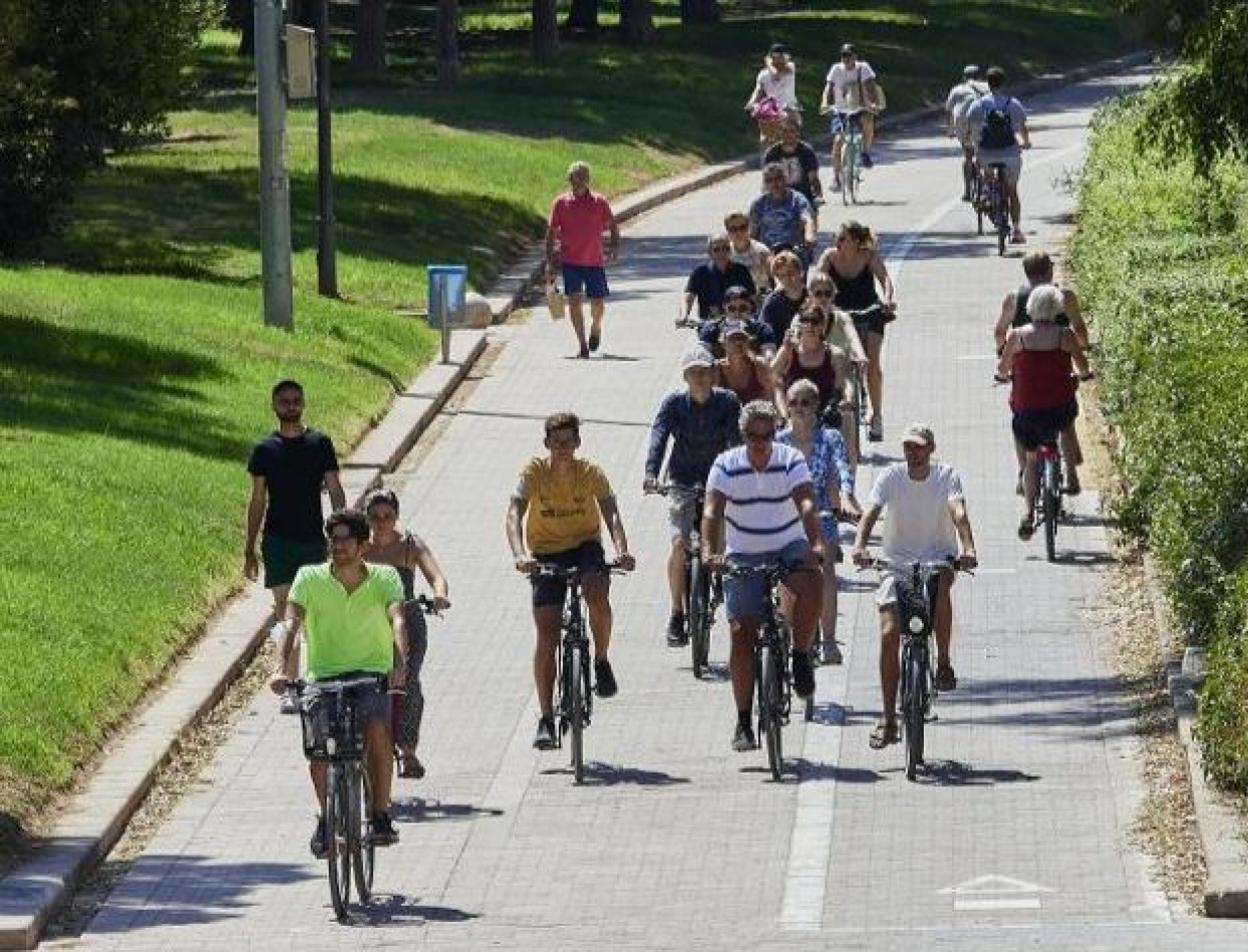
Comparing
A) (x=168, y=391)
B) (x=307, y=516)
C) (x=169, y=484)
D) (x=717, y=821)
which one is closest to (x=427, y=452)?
(x=168, y=391)

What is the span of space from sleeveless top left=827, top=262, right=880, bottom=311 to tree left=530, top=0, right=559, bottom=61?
35.4 metres

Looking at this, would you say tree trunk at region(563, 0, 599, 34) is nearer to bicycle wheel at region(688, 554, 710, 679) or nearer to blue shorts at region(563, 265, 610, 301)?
blue shorts at region(563, 265, 610, 301)

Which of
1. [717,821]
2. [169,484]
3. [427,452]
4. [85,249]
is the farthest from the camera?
[85,249]

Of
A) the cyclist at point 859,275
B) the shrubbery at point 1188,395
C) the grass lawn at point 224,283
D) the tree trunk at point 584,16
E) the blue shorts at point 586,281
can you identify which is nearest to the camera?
the shrubbery at point 1188,395

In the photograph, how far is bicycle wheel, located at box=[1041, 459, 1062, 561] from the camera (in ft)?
73.6

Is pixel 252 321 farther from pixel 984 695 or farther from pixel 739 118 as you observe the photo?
pixel 739 118

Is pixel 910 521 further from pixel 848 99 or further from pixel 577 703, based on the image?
pixel 848 99

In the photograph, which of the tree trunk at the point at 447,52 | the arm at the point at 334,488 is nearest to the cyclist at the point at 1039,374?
the arm at the point at 334,488

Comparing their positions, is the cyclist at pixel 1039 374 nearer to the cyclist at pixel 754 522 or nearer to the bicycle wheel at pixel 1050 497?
the bicycle wheel at pixel 1050 497

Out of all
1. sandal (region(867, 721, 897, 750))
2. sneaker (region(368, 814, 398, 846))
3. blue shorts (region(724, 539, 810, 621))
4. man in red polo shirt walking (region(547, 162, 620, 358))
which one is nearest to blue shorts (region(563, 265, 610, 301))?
man in red polo shirt walking (region(547, 162, 620, 358))

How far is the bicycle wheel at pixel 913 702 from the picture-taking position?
16703 millimetres

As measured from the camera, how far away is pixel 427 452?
2742cm

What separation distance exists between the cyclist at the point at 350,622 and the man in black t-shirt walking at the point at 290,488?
325 centimetres

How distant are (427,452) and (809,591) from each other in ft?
33.1
